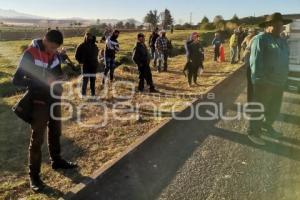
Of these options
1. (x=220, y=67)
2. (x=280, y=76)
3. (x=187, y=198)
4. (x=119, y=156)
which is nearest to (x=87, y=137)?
(x=119, y=156)

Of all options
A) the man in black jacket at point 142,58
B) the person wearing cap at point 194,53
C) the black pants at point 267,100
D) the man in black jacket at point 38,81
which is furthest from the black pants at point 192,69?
the man in black jacket at point 38,81

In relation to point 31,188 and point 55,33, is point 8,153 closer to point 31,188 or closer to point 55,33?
point 31,188

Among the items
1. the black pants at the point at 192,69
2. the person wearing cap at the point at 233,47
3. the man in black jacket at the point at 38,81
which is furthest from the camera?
the person wearing cap at the point at 233,47

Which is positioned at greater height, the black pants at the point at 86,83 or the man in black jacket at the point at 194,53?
the man in black jacket at the point at 194,53

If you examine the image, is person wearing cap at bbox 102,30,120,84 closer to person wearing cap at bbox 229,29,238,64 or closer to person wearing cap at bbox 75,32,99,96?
person wearing cap at bbox 75,32,99,96

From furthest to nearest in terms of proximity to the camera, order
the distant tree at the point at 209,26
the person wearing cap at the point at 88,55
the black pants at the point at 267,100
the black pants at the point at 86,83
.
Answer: the distant tree at the point at 209,26 → the black pants at the point at 86,83 → the person wearing cap at the point at 88,55 → the black pants at the point at 267,100

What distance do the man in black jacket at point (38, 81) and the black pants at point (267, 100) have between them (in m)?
3.72

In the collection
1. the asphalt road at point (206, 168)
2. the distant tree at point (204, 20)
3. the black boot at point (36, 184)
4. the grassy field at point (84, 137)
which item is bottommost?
A: the asphalt road at point (206, 168)

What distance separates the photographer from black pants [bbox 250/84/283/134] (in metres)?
7.74

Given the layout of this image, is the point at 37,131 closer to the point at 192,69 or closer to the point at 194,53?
the point at 194,53

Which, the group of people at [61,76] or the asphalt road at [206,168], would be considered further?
the asphalt road at [206,168]

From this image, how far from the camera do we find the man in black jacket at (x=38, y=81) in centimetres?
548

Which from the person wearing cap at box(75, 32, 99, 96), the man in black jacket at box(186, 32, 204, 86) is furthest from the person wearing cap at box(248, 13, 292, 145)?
the man in black jacket at box(186, 32, 204, 86)

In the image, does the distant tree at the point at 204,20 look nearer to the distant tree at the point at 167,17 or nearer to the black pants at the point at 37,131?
the distant tree at the point at 167,17
